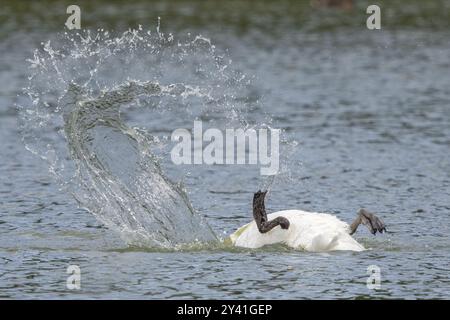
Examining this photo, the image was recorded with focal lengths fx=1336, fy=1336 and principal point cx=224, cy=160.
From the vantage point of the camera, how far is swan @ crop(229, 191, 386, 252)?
15137 millimetres

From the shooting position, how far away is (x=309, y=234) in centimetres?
1519

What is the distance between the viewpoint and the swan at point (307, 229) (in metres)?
15.1

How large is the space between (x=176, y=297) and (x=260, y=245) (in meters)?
2.12

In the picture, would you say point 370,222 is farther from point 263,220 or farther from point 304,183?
point 304,183

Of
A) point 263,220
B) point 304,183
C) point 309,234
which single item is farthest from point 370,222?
point 304,183

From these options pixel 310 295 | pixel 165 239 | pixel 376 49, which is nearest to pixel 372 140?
pixel 165 239

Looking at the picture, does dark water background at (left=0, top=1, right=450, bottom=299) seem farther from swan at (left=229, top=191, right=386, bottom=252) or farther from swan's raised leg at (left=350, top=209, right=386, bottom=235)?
swan's raised leg at (left=350, top=209, right=386, bottom=235)

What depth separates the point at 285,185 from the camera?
20344mm

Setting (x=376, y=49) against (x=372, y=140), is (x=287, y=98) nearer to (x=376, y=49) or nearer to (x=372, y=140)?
(x=372, y=140)

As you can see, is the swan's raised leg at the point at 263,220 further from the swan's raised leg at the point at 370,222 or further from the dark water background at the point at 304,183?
the swan's raised leg at the point at 370,222

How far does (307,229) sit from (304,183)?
5.33 m

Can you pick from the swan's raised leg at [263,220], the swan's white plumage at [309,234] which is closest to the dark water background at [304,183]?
the swan's white plumage at [309,234]

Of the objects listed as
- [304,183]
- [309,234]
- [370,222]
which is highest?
[304,183]
